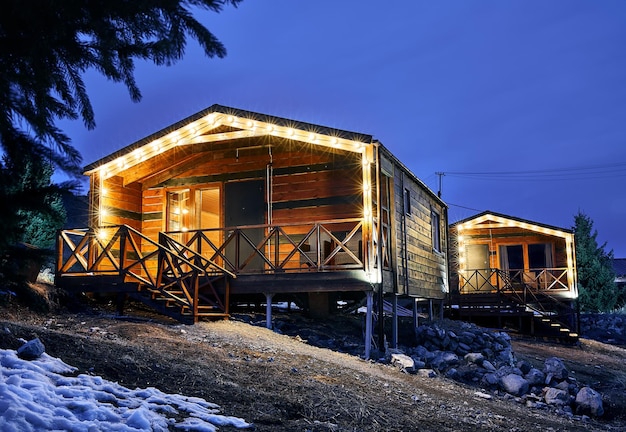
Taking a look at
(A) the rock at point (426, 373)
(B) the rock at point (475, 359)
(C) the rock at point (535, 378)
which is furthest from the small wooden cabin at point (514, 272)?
(A) the rock at point (426, 373)

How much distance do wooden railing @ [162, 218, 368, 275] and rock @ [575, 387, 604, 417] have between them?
13.7 feet

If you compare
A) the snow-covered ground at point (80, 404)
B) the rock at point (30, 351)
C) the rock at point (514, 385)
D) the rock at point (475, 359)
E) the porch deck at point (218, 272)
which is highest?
the porch deck at point (218, 272)

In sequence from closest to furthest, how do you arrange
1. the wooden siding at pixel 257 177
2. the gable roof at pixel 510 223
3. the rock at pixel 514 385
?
the rock at pixel 514 385 < the wooden siding at pixel 257 177 < the gable roof at pixel 510 223

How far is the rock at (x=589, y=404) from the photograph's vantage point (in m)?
9.28

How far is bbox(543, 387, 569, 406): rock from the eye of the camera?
9477 millimetres

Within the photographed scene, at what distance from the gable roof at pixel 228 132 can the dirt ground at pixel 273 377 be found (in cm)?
384

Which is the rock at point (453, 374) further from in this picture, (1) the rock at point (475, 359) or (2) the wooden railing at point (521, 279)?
(2) the wooden railing at point (521, 279)

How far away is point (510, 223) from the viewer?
2489 centimetres

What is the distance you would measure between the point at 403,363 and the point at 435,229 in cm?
902

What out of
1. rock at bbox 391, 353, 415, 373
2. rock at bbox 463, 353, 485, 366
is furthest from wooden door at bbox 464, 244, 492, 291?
rock at bbox 391, 353, 415, 373

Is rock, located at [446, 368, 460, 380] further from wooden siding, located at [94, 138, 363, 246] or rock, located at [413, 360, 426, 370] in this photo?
wooden siding, located at [94, 138, 363, 246]

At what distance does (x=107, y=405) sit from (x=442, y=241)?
16.1 meters

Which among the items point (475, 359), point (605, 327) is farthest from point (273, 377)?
point (605, 327)

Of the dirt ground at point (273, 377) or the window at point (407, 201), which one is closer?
the dirt ground at point (273, 377)
